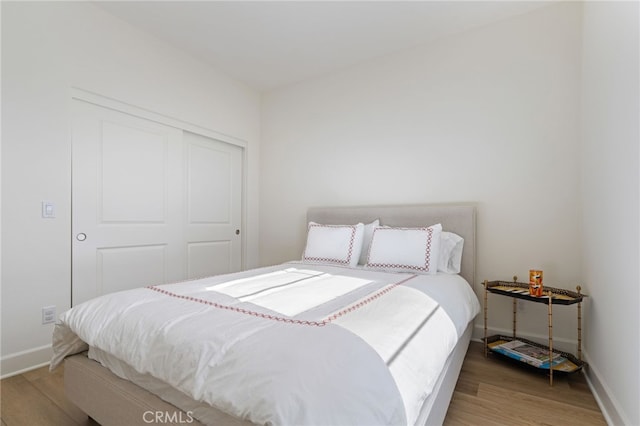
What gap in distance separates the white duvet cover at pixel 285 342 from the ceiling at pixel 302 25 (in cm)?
210

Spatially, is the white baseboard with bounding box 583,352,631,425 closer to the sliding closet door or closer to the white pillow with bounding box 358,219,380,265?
the white pillow with bounding box 358,219,380,265

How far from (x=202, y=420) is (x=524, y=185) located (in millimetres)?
2566

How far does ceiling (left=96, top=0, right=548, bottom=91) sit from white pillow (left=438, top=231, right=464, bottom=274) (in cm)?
175

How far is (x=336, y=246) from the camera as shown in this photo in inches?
107

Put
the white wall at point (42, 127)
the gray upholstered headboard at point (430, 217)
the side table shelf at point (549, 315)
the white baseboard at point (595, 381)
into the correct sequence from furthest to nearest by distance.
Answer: the gray upholstered headboard at point (430, 217)
the white wall at point (42, 127)
the side table shelf at point (549, 315)
the white baseboard at point (595, 381)

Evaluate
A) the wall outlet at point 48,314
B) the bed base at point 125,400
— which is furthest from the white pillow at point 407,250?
the wall outlet at point 48,314

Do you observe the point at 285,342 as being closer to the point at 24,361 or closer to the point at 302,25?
the point at 24,361

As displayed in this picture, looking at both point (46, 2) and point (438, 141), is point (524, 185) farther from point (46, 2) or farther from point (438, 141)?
point (46, 2)

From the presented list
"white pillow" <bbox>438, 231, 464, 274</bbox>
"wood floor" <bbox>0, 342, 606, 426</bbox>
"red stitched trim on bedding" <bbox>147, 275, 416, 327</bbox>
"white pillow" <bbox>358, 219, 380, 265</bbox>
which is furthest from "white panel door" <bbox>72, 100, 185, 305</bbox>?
"white pillow" <bbox>438, 231, 464, 274</bbox>

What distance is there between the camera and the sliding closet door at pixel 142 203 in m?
2.41

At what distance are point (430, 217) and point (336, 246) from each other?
0.85 m

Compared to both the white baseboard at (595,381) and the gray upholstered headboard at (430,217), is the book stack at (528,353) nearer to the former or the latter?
the white baseboard at (595,381)

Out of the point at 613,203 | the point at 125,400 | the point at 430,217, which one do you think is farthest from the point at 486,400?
the point at 125,400

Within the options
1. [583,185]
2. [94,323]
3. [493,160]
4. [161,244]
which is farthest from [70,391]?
[583,185]
